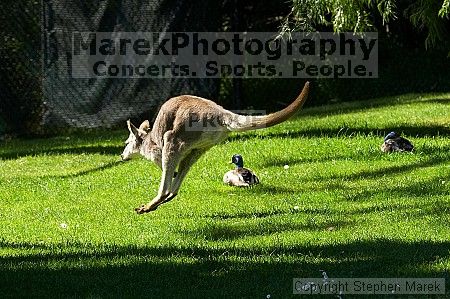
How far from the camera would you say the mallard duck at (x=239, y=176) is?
11.4m

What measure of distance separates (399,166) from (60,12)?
698 cm

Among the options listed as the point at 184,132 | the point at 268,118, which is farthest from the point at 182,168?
the point at 268,118

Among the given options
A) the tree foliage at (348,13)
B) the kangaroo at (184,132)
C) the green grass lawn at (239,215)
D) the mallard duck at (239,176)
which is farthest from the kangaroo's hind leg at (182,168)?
the tree foliage at (348,13)

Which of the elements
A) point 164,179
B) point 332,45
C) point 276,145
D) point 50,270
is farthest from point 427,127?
point 50,270

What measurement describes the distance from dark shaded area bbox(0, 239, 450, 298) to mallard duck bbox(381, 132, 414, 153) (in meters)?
4.16

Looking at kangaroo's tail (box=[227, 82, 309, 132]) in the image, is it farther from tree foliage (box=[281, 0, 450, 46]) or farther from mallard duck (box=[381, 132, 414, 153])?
tree foliage (box=[281, 0, 450, 46])

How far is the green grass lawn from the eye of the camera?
24.3 feet

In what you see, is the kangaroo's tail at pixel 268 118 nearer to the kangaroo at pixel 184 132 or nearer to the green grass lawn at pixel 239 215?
the kangaroo at pixel 184 132

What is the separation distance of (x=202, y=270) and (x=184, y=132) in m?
1.83

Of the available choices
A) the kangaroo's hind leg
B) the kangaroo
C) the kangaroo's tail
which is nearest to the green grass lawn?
the kangaroo's hind leg

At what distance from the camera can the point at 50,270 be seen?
7.67 metres

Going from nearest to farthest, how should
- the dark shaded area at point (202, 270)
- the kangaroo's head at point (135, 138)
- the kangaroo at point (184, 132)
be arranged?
the dark shaded area at point (202, 270), the kangaroo at point (184, 132), the kangaroo's head at point (135, 138)

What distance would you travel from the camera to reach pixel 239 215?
10.2 meters

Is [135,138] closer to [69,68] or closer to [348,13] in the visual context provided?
[348,13]
